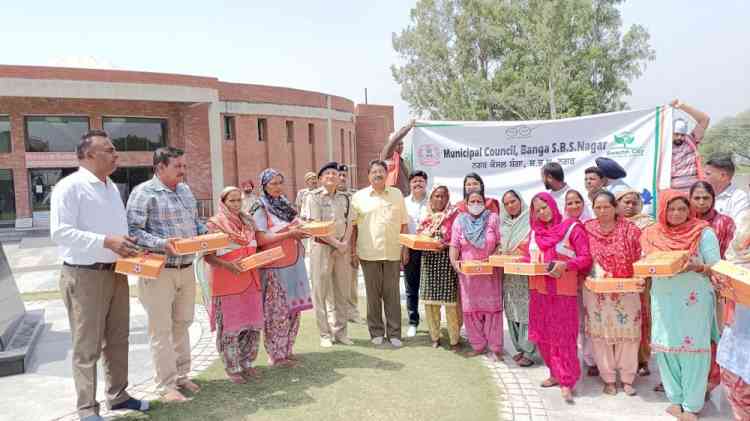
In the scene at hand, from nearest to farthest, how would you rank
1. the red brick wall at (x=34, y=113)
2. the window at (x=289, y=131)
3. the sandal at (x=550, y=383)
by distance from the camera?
1. the sandal at (x=550, y=383)
2. the red brick wall at (x=34, y=113)
3. the window at (x=289, y=131)

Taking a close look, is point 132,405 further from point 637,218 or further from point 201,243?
point 637,218

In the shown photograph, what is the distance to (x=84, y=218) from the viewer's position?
340 cm

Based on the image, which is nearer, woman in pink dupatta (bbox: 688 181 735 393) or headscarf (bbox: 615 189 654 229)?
woman in pink dupatta (bbox: 688 181 735 393)

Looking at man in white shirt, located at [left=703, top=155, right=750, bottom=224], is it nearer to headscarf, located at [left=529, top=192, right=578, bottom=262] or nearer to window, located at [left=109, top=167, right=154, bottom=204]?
headscarf, located at [left=529, top=192, right=578, bottom=262]

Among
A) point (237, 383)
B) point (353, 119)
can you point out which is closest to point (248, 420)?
point (237, 383)

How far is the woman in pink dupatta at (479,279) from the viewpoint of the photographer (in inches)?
183

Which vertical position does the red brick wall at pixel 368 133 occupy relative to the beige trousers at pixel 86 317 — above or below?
above

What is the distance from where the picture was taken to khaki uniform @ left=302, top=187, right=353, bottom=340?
529 cm

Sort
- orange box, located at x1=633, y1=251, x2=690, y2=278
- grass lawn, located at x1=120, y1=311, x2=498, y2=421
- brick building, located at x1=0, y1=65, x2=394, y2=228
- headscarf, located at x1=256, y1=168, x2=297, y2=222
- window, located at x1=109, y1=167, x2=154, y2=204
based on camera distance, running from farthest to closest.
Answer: window, located at x1=109, y1=167, x2=154, y2=204 < brick building, located at x1=0, y1=65, x2=394, y2=228 < headscarf, located at x1=256, y1=168, x2=297, y2=222 < grass lawn, located at x1=120, y1=311, x2=498, y2=421 < orange box, located at x1=633, y1=251, x2=690, y2=278

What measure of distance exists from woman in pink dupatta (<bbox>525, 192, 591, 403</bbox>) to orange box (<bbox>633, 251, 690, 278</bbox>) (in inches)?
23.4

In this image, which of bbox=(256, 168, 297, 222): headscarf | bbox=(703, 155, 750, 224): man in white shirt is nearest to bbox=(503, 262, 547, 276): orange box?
bbox=(703, 155, 750, 224): man in white shirt

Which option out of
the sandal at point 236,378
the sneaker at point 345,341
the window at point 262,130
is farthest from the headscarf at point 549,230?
the window at point 262,130

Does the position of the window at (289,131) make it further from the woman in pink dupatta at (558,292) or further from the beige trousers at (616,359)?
the beige trousers at (616,359)

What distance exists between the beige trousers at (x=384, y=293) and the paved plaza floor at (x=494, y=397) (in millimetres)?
556
